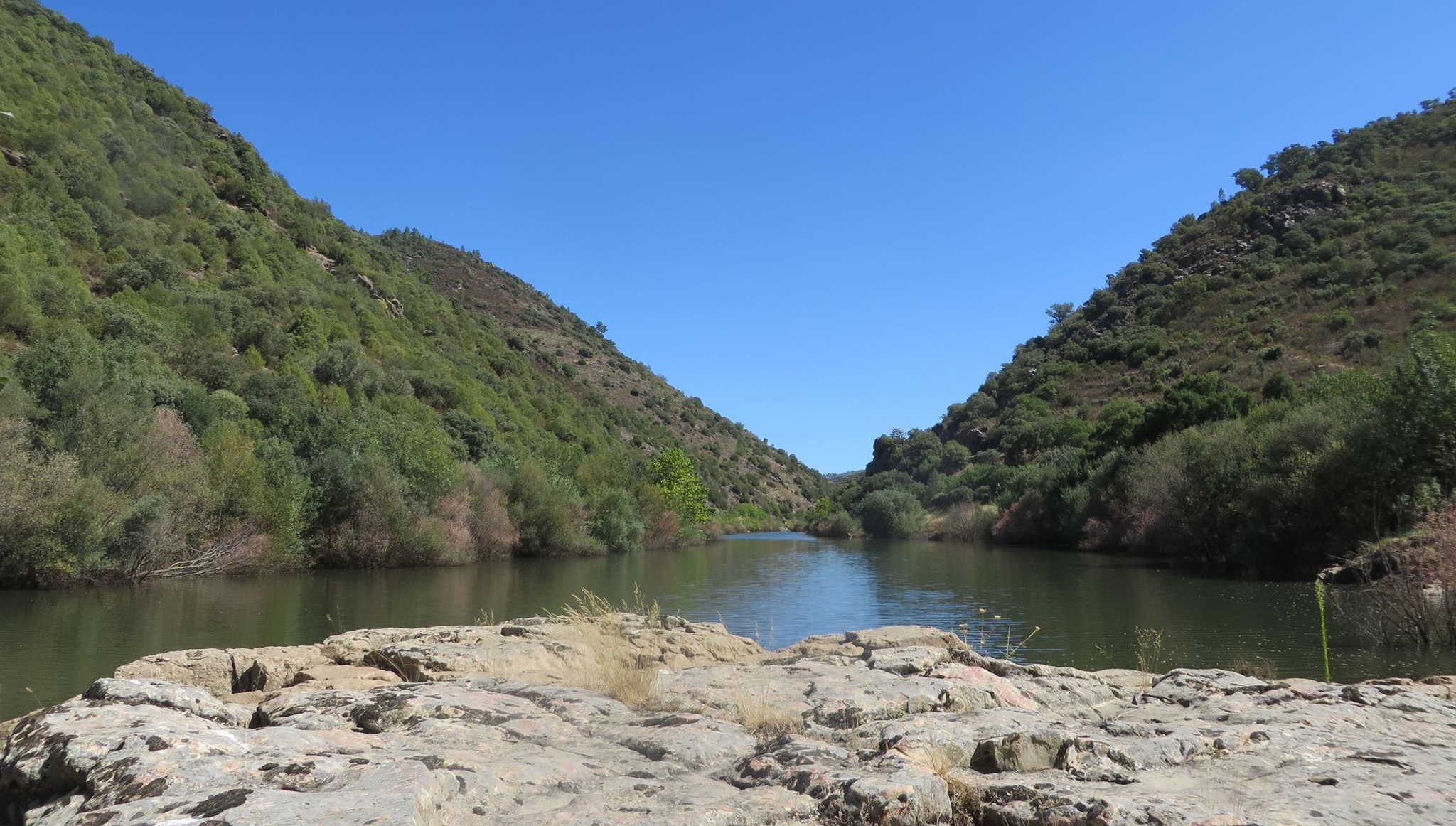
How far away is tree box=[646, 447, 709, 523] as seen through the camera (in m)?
80.1

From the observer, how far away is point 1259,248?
7956 centimetres

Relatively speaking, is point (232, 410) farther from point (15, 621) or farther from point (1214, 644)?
point (1214, 644)

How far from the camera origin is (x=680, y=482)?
82.6 m

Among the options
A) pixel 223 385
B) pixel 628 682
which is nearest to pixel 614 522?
pixel 223 385

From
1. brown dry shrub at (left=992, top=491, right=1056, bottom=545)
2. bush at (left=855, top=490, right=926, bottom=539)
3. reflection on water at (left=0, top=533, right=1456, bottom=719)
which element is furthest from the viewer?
bush at (left=855, top=490, right=926, bottom=539)

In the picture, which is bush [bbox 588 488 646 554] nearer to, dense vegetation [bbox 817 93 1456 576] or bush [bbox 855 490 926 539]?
dense vegetation [bbox 817 93 1456 576]

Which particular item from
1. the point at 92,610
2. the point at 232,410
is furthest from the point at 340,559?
the point at 92,610

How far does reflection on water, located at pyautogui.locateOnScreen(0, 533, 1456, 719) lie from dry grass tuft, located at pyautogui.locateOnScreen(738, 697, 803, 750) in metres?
8.13

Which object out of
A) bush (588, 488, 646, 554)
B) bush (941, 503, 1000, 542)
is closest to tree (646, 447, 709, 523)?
bush (588, 488, 646, 554)

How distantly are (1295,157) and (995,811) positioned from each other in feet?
364

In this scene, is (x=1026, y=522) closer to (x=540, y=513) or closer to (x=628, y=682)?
(x=540, y=513)

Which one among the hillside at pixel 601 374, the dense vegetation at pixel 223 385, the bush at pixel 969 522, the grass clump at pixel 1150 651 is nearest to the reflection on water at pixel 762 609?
the grass clump at pixel 1150 651

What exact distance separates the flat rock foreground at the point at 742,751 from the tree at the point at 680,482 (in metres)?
69.6

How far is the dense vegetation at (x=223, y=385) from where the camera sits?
91.4 feet
